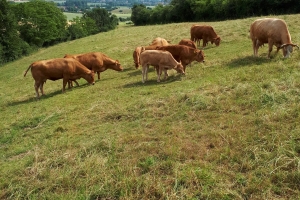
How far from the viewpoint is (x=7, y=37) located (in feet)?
163

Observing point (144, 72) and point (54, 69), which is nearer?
point (144, 72)

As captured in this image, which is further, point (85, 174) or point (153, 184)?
point (85, 174)

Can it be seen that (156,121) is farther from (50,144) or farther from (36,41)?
(36,41)

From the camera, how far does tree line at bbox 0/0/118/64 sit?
4925 cm

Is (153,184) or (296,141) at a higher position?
(296,141)

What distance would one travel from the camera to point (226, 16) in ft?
184

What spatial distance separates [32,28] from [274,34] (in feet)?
202

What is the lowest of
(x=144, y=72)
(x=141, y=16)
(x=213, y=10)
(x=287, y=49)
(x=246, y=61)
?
(x=144, y=72)

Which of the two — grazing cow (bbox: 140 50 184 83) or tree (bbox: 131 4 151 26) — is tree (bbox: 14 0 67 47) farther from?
grazing cow (bbox: 140 50 184 83)

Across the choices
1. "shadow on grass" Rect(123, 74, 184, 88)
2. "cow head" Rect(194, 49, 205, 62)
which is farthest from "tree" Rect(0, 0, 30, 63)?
"cow head" Rect(194, 49, 205, 62)

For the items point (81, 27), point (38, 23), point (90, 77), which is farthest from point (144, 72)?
point (81, 27)

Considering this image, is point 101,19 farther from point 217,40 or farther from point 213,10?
point 217,40

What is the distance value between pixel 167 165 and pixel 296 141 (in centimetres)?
278

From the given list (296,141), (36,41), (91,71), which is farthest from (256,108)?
(36,41)
